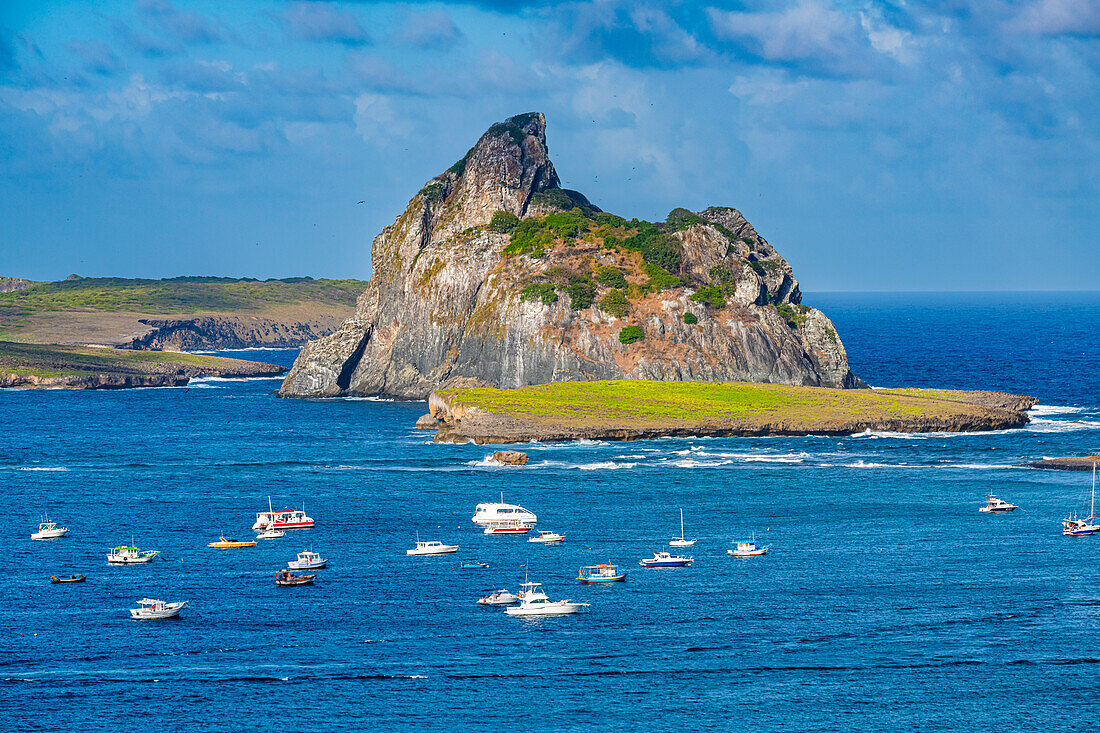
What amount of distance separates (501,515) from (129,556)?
3668cm

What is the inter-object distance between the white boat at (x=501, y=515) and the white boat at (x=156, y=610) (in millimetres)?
40117

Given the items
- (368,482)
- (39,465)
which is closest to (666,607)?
(368,482)

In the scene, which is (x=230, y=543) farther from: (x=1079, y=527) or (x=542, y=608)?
(x=1079, y=527)

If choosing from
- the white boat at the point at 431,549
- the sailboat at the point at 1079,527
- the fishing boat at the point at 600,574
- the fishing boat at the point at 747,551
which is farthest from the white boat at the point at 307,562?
the sailboat at the point at 1079,527

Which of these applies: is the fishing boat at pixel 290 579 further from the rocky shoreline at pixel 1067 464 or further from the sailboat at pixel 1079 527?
the rocky shoreline at pixel 1067 464

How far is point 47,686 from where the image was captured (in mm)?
87688

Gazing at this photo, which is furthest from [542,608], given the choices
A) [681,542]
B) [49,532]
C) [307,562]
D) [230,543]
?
[49,532]

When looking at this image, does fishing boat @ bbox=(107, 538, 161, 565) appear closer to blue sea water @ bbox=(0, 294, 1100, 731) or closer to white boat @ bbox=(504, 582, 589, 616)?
blue sea water @ bbox=(0, 294, 1100, 731)

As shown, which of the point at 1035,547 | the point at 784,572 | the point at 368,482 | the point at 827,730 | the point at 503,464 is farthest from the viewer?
the point at 503,464

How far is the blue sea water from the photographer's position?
84125 mm

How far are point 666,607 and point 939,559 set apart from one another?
30.3 meters

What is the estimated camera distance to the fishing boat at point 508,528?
13500cm

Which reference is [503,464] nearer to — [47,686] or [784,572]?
[784,572]

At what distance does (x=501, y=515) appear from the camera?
136500mm
